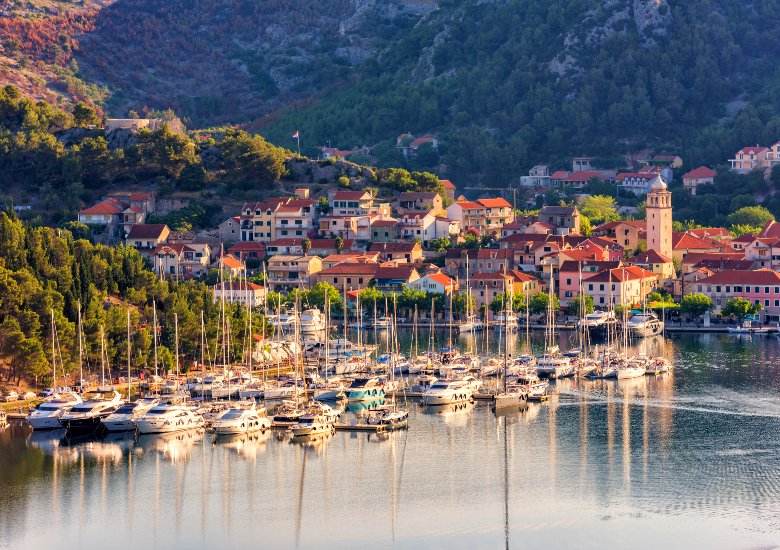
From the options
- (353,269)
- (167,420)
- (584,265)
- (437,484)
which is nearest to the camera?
(437,484)

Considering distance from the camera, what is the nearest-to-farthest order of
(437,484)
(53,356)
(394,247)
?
(437,484)
(53,356)
(394,247)

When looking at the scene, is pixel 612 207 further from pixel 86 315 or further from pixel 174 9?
pixel 174 9

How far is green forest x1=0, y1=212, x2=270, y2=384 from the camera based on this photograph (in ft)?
224

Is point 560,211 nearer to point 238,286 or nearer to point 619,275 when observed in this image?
point 619,275

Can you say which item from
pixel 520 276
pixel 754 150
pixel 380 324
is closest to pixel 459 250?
pixel 520 276

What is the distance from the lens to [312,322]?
86812 mm

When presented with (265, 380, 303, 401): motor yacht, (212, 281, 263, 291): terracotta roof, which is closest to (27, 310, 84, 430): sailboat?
(265, 380, 303, 401): motor yacht

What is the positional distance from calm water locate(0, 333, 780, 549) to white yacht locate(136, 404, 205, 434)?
0.53 meters

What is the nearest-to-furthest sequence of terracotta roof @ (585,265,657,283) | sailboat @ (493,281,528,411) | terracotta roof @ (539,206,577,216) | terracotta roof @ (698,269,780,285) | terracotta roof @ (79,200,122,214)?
1. sailboat @ (493,281,528,411)
2. terracotta roof @ (698,269,780,285)
3. terracotta roof @ (585,265,657,283)
4. terracotta roof @ (79,200,122,214)
5. terracotta roof @ (539,206,577,216)

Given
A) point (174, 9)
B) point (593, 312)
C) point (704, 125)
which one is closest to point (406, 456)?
point (593, 312)

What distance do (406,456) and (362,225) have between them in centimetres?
5104

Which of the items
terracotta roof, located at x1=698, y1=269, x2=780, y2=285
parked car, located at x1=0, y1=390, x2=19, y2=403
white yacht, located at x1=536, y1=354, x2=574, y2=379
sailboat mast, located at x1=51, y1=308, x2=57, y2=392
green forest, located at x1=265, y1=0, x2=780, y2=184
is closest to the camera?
parked car, located at x1=0, y1=390, x2=19, y2=403

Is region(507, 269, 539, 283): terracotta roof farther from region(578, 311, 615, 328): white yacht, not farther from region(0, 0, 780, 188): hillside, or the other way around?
region(0, 0, 780, 188): hillside

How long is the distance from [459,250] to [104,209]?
812 inches
